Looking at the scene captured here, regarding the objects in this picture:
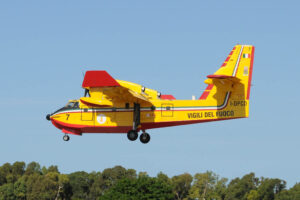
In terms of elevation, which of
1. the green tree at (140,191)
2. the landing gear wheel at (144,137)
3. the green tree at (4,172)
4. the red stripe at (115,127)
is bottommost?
the green tree at (140,191)

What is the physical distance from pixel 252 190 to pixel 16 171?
6429 centimetres

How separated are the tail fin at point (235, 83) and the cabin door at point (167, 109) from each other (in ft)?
9.16

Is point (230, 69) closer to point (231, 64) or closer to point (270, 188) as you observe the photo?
point (231, 64)

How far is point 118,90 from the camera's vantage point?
53344 mm

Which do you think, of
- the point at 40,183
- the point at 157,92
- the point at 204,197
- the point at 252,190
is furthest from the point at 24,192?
the point at 157,92

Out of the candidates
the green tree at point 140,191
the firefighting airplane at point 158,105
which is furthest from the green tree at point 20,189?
the firefighting airplane at point 158,105

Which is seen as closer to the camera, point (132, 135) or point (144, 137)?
point (132, 135)

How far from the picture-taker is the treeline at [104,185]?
578ft

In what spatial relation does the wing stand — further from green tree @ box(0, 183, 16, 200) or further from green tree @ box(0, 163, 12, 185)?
green tree @ box(0, 163, 12, 185)

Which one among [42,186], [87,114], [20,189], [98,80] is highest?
[98,80]

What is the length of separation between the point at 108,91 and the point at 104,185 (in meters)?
134

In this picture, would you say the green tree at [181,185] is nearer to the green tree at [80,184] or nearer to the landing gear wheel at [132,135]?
the green tree at [80,184]

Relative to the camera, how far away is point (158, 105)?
180 ft

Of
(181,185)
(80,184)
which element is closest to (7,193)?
(80,184)
